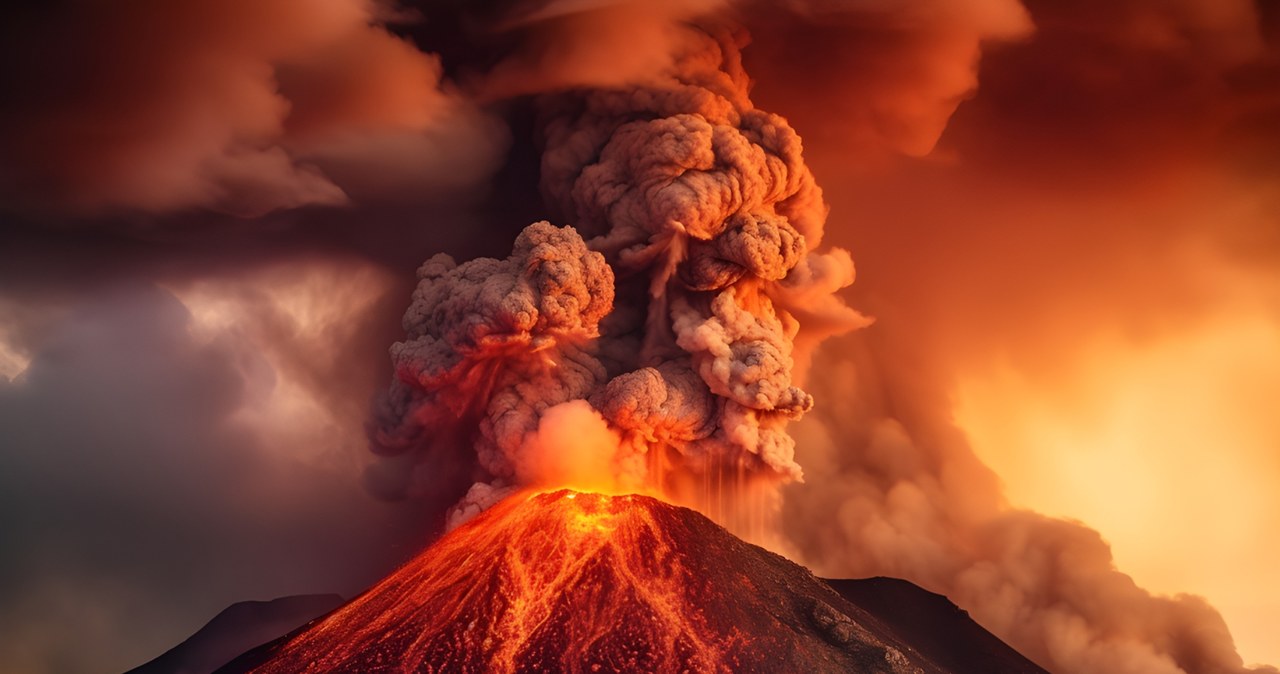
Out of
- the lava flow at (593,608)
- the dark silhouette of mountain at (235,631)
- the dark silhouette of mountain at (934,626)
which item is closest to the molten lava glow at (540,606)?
the lava flow at (593,608)

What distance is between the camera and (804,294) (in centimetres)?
1972

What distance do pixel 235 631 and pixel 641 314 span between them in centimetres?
953

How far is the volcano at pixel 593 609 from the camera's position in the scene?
45.4 ft

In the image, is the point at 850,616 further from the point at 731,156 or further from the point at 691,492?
the point at 731,156

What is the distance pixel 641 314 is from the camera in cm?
2009

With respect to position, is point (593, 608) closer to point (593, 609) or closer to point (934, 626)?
point (593, 609)

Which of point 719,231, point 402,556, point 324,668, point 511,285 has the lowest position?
point 324,668

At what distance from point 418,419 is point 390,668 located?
20.7 feet

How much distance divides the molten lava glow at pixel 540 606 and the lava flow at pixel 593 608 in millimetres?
24

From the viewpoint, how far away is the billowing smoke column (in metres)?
18.1

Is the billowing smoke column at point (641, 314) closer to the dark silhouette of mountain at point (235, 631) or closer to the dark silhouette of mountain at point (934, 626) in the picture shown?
the dark silhouette of mountain at point (934, 626)

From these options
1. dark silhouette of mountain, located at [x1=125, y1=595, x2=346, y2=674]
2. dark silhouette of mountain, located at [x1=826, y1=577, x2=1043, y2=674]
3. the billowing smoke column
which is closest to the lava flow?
the billowing smoke column

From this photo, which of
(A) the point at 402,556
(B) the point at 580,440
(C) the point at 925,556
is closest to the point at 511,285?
(B) the point at 580,440

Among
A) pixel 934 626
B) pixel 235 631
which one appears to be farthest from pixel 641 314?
pixel 235 631
